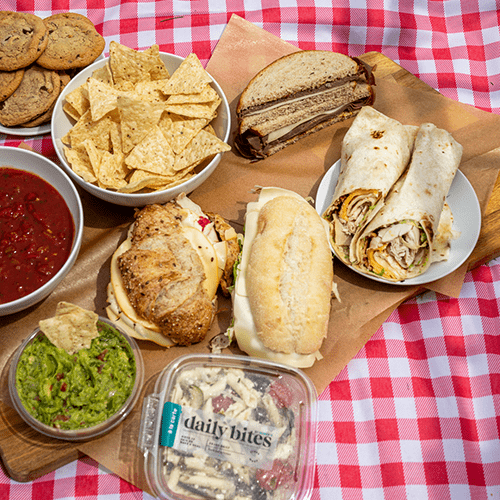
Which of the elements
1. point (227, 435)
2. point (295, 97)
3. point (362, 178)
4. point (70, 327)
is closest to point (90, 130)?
point (70, 327)

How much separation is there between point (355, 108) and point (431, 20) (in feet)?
3.71

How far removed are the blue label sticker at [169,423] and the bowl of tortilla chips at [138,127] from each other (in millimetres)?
1120

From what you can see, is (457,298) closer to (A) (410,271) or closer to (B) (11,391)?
(A) (410,271)

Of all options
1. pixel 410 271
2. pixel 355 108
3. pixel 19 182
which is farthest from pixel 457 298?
pixel 19 182

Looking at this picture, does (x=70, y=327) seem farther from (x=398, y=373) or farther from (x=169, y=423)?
(x=398, y=373)

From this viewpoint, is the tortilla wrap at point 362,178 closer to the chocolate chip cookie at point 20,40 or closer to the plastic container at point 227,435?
the plastic container at point 227,435

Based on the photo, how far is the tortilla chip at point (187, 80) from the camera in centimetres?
280

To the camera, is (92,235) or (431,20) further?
(431,20)

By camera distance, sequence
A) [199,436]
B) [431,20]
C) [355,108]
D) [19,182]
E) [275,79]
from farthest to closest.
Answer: [431,20] → [355,108] → [275,79] → [19,182] → [199,436]

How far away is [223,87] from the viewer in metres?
3.37

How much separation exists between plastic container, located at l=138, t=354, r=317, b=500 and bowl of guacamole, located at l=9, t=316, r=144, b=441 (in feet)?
0.61

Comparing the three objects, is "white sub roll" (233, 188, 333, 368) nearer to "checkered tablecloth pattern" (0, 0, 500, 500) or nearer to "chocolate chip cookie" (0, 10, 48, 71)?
"checkered tablecloth pattern" (0, 0, 500, 500)

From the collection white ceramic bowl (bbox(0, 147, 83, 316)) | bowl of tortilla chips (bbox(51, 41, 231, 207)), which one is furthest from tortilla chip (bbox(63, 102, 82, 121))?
white ceramic bowl (bbox(0, 147, 83, 316))

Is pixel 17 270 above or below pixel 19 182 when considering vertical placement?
below
